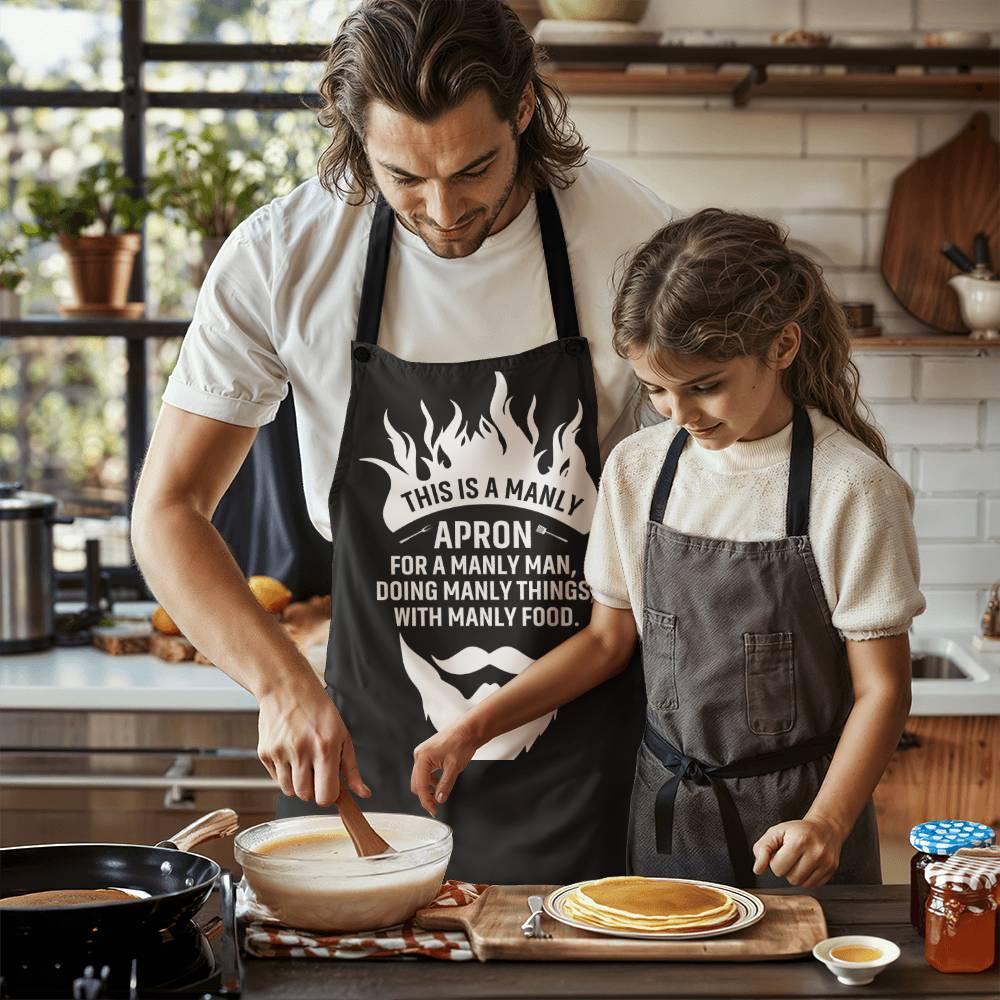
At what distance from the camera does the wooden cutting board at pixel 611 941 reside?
4.33ft

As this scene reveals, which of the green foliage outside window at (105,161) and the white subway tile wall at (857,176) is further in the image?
the green foliage outside window at (105,161)

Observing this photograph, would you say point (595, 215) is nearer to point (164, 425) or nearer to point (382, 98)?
point (382, 98)

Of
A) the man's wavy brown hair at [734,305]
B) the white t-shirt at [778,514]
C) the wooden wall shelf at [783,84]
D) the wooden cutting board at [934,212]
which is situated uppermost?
the wooden wall shelf at [783,84]

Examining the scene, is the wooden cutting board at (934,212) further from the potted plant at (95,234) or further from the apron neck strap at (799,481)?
the potted plant at (95,234)

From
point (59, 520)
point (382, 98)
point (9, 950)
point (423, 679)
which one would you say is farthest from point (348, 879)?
point (59, 520)

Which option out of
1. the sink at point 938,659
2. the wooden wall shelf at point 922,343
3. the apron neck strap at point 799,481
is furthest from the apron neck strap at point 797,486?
the sink at point 938,659

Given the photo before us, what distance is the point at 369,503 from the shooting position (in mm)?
1982

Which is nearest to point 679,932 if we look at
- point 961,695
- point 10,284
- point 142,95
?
point 961,695

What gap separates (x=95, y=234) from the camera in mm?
3551

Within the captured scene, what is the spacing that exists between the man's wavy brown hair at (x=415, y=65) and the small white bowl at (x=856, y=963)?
1025 millimetres

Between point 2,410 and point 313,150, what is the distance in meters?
1.13

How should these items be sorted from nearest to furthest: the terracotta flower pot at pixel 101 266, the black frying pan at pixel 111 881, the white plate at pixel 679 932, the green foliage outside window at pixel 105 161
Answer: the black frying pan at pixel 111 881
the white plate at pixel 679 932
the terracotta flower pot at pixel 101 266
the green foliage outside window at pixel 105 161

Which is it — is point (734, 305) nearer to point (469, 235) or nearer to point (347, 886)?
point (469, 235)

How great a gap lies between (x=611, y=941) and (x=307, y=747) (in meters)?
0.41
